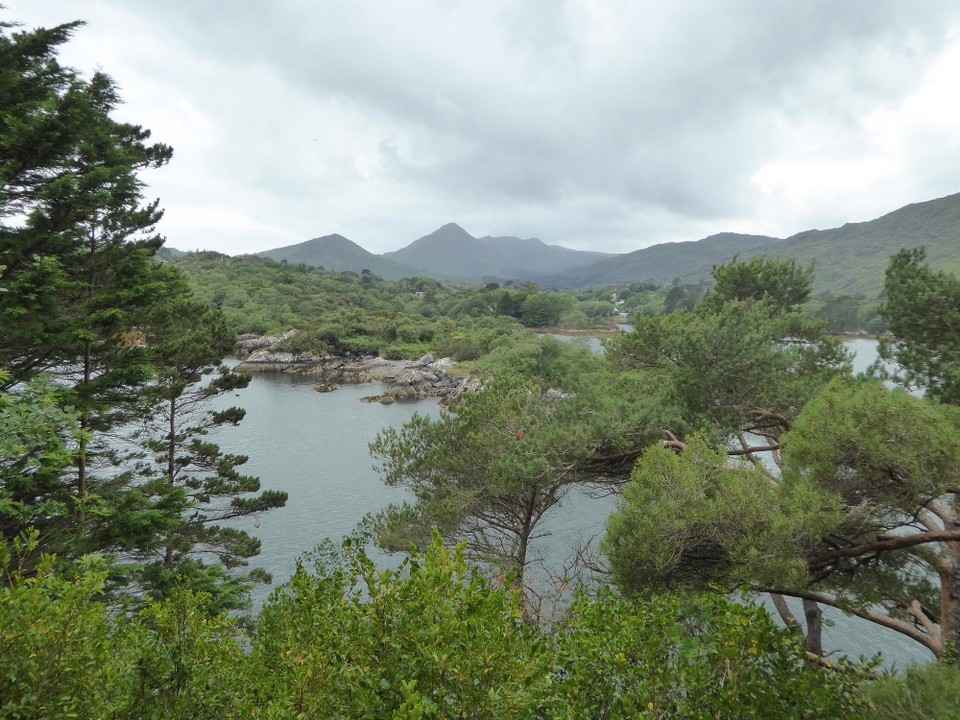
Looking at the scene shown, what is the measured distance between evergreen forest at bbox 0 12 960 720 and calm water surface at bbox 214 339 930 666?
1.40 meters

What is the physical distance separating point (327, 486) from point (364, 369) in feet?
110

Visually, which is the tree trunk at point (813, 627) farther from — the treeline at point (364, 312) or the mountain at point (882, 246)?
the mountain at point (882, 246)

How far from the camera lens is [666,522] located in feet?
23.8

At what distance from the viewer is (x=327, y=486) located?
82.7ft

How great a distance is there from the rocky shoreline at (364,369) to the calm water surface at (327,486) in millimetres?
3674

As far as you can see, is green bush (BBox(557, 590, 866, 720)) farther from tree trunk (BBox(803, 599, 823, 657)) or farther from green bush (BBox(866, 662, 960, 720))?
tree trunk (BBox(803, 599, 823, 657))

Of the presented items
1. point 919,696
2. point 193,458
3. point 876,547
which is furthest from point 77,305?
point 876,547

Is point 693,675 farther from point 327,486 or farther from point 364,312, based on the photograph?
point 364,312

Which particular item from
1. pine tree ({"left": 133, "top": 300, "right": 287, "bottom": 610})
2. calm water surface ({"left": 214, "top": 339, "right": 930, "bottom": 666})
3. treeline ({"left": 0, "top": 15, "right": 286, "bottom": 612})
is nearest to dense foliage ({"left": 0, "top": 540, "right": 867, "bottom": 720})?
treeline ({"left": 0, "top": 15, "right": 286, "bottom": 612})

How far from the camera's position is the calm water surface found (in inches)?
660

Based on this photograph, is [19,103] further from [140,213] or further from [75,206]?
[140,213]

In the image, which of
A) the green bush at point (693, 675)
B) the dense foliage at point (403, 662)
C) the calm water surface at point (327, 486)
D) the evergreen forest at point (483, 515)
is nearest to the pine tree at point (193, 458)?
the evergreen forest at point (483, 515)

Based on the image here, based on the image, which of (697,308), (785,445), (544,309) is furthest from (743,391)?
(544,309)

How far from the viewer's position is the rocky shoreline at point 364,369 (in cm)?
4813
